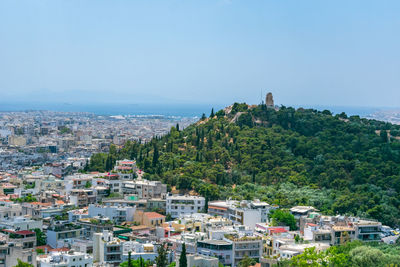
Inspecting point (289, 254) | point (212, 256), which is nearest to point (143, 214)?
point (212, 256)

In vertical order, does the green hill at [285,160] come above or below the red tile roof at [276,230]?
above

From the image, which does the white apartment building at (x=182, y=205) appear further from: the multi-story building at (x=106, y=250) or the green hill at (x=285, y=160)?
the multi-story building at (x=106, y=250)

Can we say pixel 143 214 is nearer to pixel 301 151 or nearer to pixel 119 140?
pixel 301 151

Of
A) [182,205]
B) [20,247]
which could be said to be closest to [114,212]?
[182,205]

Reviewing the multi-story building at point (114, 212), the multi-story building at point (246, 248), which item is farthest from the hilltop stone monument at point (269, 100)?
the multi-story building at point (246, 248)

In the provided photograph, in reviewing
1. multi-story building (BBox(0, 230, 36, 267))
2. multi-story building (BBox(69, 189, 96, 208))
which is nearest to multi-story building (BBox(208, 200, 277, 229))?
multi-story building (BBox(69, 189, 96, 208))
